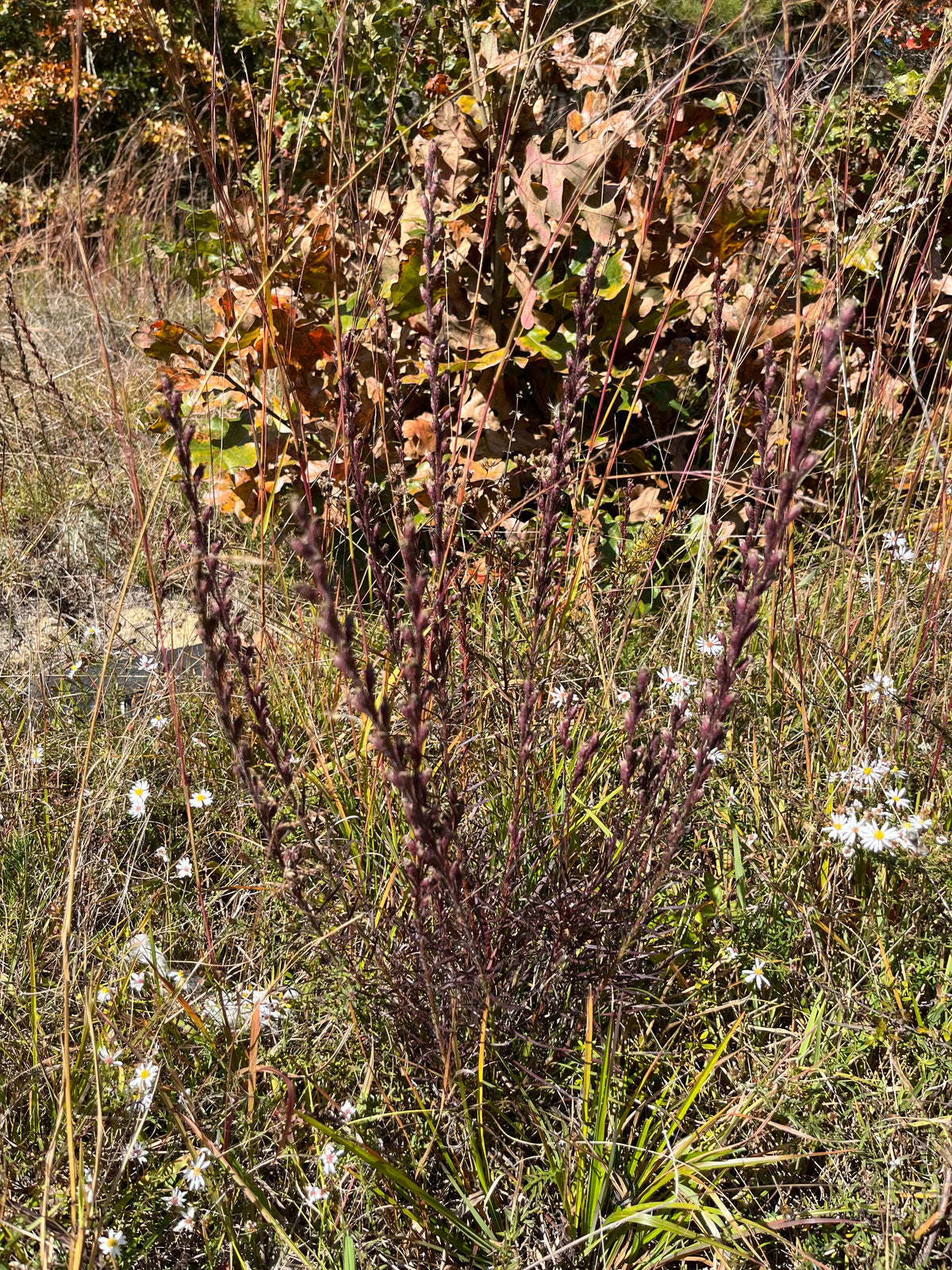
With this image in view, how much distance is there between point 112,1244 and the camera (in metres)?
1.16

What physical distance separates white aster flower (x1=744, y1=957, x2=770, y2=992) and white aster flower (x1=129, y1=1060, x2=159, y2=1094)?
0.83 metres

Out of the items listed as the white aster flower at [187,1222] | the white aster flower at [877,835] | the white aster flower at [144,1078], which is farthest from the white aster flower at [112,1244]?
the white aster flower at [877,835]

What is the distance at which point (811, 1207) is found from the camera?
1.24m

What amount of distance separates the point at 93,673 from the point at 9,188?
18.1 feet

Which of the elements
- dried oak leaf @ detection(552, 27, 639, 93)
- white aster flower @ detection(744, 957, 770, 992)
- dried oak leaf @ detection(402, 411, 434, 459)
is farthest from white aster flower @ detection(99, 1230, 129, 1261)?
dried oak leaf @ detection(552, 27, 639, 93)

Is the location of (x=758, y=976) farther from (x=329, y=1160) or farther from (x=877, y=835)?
(x=329, y=1160)

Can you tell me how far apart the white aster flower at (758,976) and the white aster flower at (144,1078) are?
2.74 ft

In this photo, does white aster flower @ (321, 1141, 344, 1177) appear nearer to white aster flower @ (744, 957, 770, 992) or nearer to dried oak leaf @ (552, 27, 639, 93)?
white aster flower @ (744, 957, 770, 992)

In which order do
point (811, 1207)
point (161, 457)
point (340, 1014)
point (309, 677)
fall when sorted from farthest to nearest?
point (161, 457) < point (309, 677) < point (340, 1014) < point (811, 1207)

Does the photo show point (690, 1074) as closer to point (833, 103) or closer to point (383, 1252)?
point (383, 1252)

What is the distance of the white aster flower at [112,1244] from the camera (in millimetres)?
1150

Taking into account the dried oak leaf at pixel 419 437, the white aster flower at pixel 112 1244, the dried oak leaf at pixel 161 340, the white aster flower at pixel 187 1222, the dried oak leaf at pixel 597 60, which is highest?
the dried oak leaf at pixel 597 60

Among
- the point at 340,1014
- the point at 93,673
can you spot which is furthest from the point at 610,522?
the point at 340,1014

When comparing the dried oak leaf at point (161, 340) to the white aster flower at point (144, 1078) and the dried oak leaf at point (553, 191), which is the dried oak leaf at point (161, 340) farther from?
the white aster flower at point (144, 1078)
